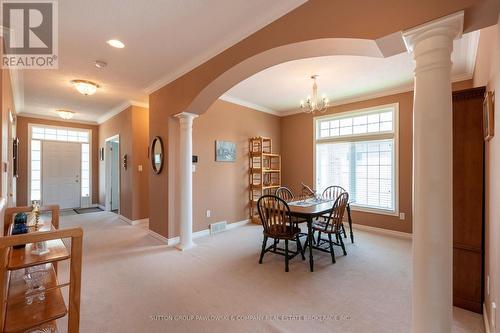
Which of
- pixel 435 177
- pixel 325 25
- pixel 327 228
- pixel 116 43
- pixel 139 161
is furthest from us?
pixel 139 161

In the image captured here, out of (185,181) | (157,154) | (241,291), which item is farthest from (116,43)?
(241,291)

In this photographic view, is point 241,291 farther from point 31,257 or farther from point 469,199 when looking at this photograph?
point 469,199

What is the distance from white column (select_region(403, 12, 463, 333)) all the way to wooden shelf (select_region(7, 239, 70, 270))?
2.13 meters

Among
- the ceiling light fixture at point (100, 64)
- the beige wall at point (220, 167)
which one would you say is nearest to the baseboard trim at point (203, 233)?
the beige wall at point (220, 167)

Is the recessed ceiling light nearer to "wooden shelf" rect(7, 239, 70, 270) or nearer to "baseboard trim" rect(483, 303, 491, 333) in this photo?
"wooden shelf" rect(7, 239, 70, 270)

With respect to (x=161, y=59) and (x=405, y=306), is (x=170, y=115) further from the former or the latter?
(x=405, y=306)

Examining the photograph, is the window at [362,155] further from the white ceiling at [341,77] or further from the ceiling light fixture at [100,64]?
the ceiling light fixture at [100,64]

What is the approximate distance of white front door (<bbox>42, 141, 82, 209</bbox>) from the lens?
6.35 metres

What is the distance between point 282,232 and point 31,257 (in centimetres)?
230

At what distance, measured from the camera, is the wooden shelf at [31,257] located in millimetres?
1371

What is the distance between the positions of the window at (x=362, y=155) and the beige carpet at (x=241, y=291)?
1147 mm

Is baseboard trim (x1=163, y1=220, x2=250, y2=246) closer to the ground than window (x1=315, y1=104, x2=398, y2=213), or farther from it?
closer to the ground

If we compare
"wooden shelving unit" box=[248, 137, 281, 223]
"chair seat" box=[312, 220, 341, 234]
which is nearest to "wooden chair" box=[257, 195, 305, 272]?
"chair seat" box=[312, 220, 341, 234]
